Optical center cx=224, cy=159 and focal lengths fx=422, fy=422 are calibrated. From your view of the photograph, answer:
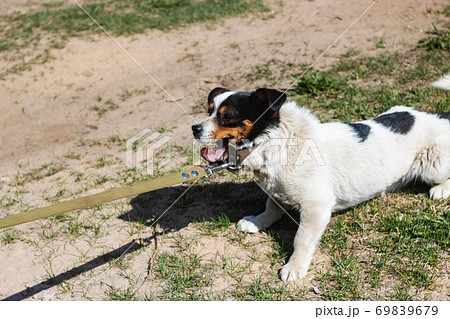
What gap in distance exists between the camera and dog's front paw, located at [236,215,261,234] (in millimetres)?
3713

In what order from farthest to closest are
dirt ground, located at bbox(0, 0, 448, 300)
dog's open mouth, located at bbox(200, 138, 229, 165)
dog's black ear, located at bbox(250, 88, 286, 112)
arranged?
1. dirt ground, located at bbox(0, 0, 448, 300)
2. dog's open mouth, located at bbox(200, 138, 229, 165)
3. dog's black ear, located at bbox(250, 88, 286, 112)

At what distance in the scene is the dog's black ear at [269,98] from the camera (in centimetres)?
306

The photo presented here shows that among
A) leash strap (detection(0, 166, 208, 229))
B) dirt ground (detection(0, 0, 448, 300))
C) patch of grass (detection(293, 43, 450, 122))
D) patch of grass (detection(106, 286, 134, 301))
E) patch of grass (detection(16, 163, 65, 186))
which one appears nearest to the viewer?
leash strap (detection(0, 166, 208, 229))

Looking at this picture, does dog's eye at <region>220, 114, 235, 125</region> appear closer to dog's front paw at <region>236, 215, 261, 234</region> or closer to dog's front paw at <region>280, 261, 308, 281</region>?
dog's front paw at <region>236, 215, 261, 234</region>

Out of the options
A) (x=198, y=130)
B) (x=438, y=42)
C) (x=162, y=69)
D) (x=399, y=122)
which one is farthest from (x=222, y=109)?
(x=438, y=42)

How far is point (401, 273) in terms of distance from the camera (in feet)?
10.2

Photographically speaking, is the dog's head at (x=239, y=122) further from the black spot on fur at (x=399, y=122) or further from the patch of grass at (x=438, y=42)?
the patch of grass at (x=438, y=42)

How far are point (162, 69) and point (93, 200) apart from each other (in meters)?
5.20

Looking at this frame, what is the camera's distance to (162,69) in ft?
24.5

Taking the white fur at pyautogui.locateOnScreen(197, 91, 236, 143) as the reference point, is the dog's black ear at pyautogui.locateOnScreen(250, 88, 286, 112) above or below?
above

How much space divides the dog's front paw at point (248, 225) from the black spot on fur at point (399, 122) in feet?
4.55

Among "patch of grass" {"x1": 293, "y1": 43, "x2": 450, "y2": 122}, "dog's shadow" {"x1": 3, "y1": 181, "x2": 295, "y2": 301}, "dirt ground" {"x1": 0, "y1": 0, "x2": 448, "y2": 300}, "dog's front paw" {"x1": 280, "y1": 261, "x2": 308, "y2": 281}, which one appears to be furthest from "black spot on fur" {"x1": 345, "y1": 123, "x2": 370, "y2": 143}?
"dirt ground" {"x1": 0, "y1": 0, "x2": 448, "y2": 300}

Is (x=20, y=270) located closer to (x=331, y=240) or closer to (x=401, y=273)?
(x=331, y=240)

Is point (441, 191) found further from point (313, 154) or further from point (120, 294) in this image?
point (120, 294)
